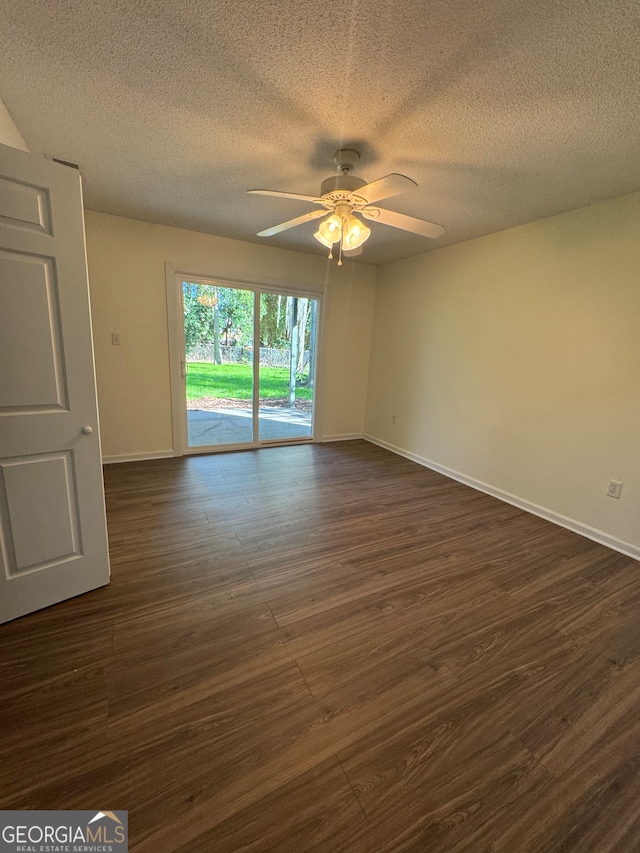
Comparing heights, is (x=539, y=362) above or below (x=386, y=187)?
below

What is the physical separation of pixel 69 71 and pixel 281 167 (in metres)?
1.11

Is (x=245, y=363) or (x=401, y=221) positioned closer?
(x=401, y=221)

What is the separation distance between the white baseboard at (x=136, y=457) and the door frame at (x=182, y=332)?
0.34 ft

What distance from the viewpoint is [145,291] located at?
11.3ft

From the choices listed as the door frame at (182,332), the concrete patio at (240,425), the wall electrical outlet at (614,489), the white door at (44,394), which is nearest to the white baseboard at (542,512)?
the wall electrical outlet at (614,489)

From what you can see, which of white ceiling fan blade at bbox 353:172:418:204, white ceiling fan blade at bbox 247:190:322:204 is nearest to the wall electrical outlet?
white ceiling fan blade at bbox 353:172:418:204

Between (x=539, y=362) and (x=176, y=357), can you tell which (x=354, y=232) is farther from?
(x=176, y=357)

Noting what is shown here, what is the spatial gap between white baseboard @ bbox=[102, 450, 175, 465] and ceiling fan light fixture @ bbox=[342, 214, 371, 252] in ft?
9.98

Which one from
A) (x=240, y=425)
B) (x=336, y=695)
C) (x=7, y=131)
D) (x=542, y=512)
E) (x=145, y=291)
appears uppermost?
(x=7, y=131)

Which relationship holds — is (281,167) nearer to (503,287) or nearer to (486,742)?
(503,287)

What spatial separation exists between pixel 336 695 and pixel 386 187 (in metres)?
2.28

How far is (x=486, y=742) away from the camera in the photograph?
120 cm

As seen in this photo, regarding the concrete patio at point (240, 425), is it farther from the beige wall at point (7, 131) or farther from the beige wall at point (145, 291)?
the beige wall at point (7, 131)

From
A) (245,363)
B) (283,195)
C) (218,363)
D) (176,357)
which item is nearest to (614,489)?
(283,195)
